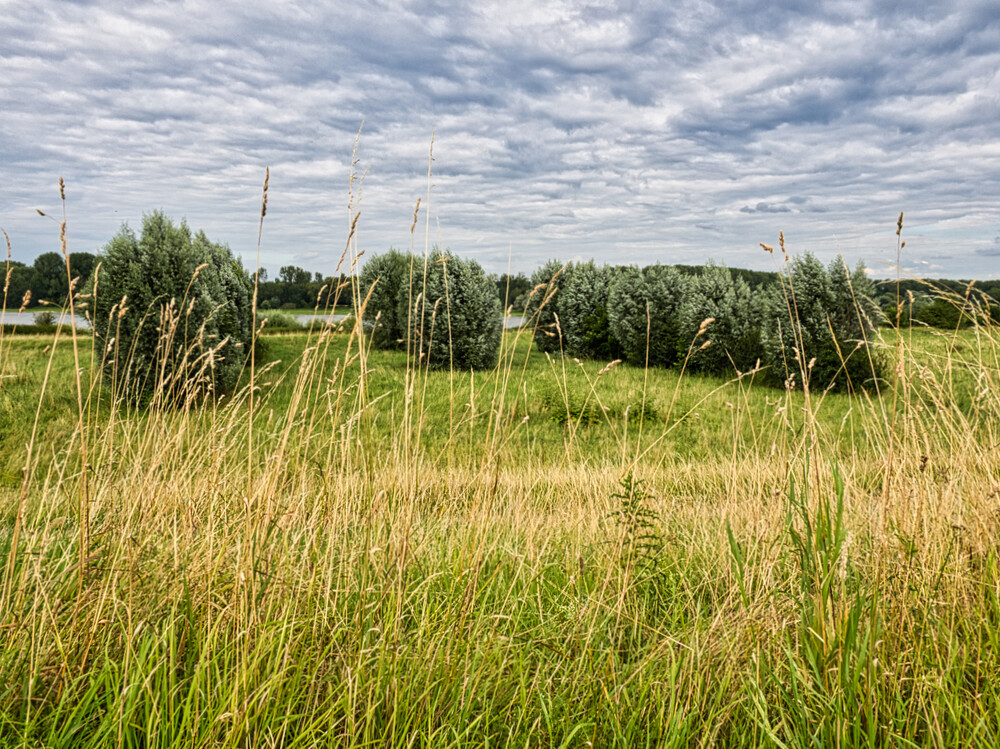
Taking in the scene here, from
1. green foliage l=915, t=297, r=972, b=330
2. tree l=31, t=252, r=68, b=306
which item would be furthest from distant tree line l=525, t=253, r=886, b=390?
tree l=31, t=252, r=68, b=306

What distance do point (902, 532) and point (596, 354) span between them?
1482 centimetres

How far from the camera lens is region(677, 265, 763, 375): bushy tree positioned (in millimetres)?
12555

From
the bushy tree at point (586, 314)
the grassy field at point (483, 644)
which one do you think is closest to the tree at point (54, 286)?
the grassy field at point (483, 644)

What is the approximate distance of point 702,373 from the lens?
13.1 m

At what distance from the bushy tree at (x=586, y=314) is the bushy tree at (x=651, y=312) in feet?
2.50

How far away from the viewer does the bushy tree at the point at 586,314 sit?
648 inches

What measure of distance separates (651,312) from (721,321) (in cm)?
194

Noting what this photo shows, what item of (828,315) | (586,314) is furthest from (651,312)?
(828,315)

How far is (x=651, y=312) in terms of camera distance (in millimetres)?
14367

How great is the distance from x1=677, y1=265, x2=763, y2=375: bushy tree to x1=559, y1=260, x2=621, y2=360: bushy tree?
2928 millimetres

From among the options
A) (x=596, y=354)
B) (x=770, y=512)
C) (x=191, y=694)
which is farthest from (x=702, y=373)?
(x=191, y=694)

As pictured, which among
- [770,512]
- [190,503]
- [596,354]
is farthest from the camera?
[596,354]

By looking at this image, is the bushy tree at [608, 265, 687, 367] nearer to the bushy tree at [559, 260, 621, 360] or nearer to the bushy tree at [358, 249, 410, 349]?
the bushy tree at [559, 260, 621, 360]

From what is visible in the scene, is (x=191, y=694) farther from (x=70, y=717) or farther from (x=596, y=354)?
(x=596, y=354)
